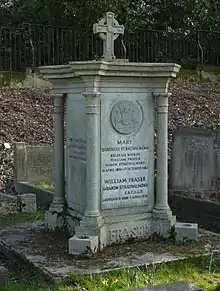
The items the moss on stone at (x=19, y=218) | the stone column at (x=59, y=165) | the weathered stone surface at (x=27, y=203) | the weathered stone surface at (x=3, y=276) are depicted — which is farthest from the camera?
the weathered stone surface at (x=27, y=203)

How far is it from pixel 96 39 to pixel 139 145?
37.4 feet

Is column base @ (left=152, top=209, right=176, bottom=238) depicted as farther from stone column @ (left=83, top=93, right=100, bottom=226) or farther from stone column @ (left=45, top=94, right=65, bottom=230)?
stone column @ (left=45, top=94, right=65, bottom=230)

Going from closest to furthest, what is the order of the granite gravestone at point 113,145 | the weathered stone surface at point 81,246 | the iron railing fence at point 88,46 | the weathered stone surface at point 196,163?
the weathered stone surface at point 81,246, the granite gravestone at point 113,145, the weathered stone surface at point 196,163, the iron railing fence at point 88,46

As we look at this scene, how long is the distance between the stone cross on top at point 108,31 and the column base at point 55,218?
217cm

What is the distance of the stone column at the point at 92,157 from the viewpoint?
20.4ft

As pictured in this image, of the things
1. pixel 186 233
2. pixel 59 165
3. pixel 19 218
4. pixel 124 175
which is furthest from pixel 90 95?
pixel 19 218

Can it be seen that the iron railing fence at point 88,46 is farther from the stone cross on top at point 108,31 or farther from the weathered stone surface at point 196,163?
the stone cross on top at point 108,31

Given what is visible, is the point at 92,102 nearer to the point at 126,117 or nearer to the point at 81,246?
the point at 126,117

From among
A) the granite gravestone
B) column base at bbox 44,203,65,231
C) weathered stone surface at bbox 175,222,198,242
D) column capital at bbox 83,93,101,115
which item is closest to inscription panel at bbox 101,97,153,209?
the granite gravestone

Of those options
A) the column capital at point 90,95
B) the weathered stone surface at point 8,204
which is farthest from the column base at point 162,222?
the weathered stone surface at point 8,204

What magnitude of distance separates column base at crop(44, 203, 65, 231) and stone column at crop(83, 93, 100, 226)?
794 mm

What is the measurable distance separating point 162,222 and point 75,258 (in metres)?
1.35

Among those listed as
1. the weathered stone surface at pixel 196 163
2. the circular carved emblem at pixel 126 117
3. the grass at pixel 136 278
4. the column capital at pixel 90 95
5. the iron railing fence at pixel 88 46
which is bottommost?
the grass at pixel 136 278

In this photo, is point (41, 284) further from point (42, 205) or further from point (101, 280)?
point (42, 205)
